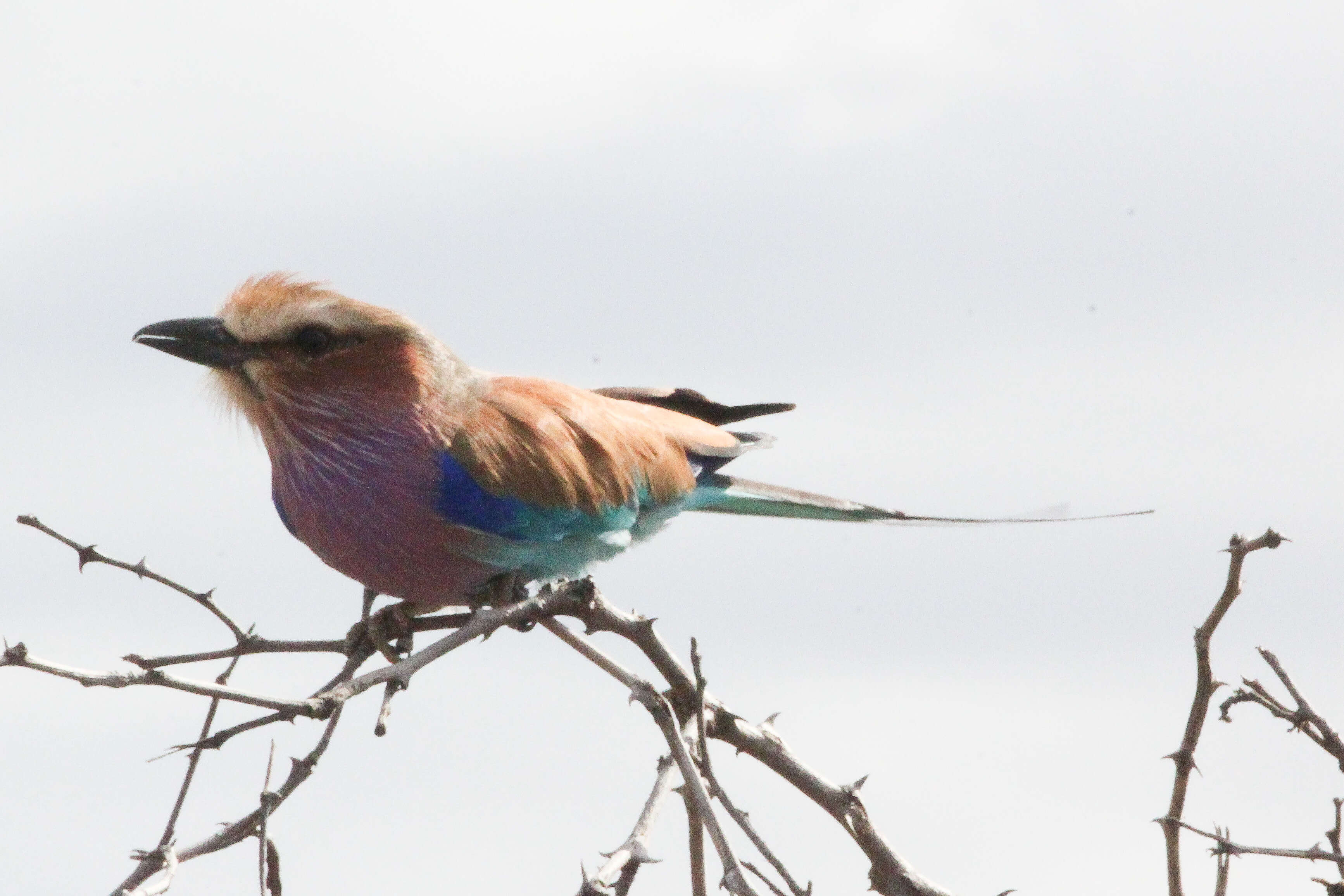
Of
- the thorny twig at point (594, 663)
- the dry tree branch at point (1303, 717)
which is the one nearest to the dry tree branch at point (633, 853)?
the thorny twig at point (594, 663)

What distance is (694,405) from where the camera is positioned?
4586mm

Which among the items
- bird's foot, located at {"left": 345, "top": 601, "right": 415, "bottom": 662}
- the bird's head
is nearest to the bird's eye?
the bird's head

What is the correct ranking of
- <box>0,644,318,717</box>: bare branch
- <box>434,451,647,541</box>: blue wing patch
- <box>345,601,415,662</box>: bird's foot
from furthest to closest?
<box>434,451,647,541</box>: blue wing patch, <box>345,601,415,662</box>: bird's foot, <box>0,644,318,717</box>: bare branch

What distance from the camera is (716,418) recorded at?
15.2 ft

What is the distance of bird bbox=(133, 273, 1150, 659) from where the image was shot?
3369 mm

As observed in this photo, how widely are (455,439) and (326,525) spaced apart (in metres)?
0.37

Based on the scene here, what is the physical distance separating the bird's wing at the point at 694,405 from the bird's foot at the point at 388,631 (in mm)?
1246

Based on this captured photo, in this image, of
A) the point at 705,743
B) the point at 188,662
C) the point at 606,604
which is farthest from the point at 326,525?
the point at 705,743

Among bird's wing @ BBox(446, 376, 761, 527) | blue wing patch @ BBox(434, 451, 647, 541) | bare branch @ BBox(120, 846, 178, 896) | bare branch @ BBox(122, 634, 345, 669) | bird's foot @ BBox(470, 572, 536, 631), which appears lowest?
bare branch @ BBox(120, 846, 178, 896)

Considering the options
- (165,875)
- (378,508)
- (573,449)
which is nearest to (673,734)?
(165,875)

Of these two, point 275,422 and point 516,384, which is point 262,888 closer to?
point 275,422

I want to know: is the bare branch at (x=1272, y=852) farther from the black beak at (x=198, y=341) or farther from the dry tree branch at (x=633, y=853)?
the black beak at (x=198, y=341)

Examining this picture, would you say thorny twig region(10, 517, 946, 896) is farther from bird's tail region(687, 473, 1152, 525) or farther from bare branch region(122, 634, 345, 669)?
bird's tail region(687, 473, 1152, 525)

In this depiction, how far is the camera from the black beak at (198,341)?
3486mm
